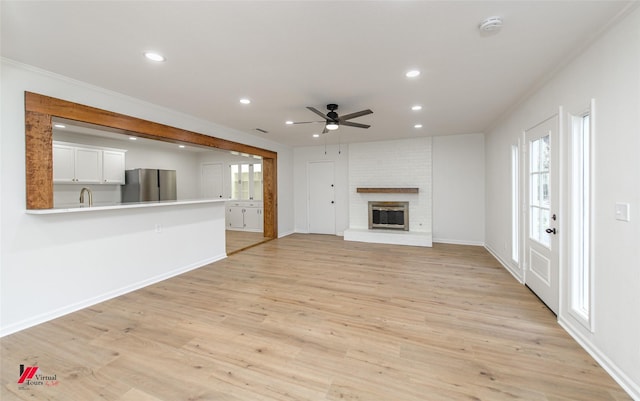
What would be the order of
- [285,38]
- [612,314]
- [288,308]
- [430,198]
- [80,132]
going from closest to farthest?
[612,314]
[285,38]
[288,308]
[80,132]
[430,198]

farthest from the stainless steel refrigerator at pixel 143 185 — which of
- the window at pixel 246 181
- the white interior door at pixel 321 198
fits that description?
the white interior door at pixel 321 198

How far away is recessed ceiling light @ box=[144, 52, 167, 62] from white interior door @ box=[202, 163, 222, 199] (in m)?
6.20

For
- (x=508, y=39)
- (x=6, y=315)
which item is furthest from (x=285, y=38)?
(x=6, y=315)

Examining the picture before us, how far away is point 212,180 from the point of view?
28.0 feet

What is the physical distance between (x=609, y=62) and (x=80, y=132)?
26.0 ft

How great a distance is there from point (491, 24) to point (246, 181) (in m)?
7.20

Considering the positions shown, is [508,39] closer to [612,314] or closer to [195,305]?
[612,314]

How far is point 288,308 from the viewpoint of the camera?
2957 millimetres

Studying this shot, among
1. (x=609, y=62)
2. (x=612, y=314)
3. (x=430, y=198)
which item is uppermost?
(x=609, y=62)

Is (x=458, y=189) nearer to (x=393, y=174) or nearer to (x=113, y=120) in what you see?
(x=393, y=174)

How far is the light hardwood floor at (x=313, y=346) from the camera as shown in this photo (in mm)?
1757

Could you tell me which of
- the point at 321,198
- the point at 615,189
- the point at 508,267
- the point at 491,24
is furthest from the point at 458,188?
the point at 491,24

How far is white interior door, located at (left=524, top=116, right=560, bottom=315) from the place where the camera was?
2723 millimetres

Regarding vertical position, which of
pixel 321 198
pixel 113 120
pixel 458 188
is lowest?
pixel 321 198
